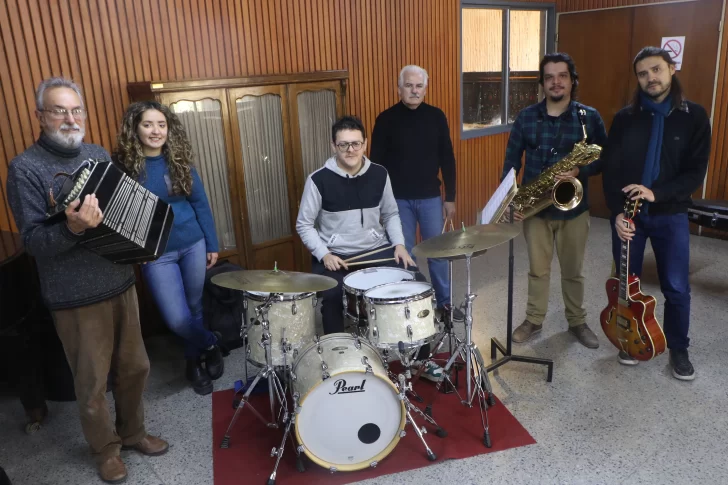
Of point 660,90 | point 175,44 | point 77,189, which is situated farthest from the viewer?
point 175,44

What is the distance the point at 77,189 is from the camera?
192 centimetres

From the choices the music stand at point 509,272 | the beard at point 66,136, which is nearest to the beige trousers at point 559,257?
the music stand at point 509,272

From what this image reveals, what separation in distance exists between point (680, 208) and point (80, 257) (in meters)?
2.90

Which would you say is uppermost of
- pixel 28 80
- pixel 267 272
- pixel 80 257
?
pixel 28 80

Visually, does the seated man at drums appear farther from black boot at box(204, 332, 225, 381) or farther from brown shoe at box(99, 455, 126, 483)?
brown shoe at box(99, 455, 126, 483)

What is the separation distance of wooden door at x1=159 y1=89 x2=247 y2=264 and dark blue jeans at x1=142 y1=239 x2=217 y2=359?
754 mm

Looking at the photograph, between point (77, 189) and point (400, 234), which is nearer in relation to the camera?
point (77, 189)

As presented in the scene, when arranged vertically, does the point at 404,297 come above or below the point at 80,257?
below

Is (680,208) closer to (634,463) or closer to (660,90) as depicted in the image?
(660,90)

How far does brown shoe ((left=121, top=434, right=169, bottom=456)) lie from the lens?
2.70m

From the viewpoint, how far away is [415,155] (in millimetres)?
3797

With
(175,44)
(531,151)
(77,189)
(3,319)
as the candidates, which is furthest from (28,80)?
(531,151)

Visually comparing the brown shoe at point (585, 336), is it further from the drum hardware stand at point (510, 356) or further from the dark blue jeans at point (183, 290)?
the dark blue jeans at point (183, 290)

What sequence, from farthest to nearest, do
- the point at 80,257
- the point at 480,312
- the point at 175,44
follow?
1. the point at 480,312
2. the point at 175,44
3. the point at 80,257
